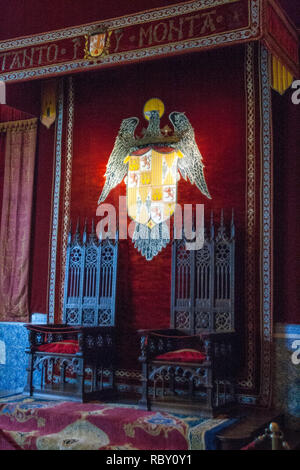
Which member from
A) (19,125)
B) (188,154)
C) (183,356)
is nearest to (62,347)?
(183,356)

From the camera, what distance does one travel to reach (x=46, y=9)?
576 cm

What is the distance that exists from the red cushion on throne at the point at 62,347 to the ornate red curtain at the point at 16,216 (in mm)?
1299

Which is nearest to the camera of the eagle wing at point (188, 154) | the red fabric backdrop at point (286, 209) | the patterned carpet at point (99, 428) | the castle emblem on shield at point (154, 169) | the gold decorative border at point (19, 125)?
the patterned carpet at point (99, 428)

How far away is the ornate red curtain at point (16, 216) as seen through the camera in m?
7.32

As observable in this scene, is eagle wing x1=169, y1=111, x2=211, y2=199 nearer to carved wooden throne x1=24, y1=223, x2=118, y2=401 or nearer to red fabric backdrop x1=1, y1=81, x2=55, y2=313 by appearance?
carved wooden throne x1=24, y1=223, x2=118, y2=401

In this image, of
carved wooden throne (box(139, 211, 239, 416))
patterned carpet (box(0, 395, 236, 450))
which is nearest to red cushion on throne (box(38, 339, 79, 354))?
patterned carpet (box(0, 395, 236, 450))

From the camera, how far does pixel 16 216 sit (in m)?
7.48

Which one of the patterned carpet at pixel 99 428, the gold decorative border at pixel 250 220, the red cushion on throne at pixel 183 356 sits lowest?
the patterned carpet at pixel 99 428

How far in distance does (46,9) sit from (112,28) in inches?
31.2

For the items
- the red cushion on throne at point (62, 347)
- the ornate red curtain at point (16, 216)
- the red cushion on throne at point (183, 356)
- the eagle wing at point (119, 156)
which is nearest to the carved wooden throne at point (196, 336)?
the red cushion on throne at point (183, 356)

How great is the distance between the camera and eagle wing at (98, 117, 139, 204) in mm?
6863

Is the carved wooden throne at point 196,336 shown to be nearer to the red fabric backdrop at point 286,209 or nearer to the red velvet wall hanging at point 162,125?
the red velvet wall hanging at point 162,125

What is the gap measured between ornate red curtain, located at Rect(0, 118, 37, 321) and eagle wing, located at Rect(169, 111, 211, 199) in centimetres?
199
